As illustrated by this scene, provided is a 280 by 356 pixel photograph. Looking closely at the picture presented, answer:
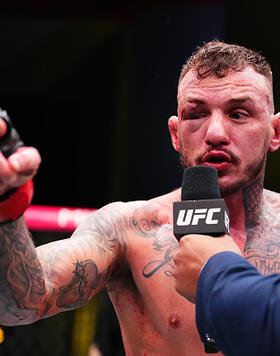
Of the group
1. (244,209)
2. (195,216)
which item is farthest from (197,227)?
(244,209)

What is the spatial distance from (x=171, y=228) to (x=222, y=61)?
0.53 metres

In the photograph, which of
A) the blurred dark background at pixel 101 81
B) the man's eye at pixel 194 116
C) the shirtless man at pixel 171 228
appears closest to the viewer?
the shirtless man at pixel 171 228

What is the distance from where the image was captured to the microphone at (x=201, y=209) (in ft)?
4.27

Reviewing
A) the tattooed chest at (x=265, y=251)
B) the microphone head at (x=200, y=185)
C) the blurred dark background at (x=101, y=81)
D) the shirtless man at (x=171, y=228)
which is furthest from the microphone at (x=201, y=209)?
the blurred dark background at (x=101, y=81)

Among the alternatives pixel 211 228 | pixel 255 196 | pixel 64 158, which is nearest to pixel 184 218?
pixel 211 228

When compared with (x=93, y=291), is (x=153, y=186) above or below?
below

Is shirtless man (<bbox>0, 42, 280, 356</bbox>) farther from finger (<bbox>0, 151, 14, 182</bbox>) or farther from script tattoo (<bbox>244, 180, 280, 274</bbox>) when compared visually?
finger (<bbox>0, 151, 14, 182</bbox>)

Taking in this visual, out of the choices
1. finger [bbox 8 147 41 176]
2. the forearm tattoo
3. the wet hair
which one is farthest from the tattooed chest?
finger [bbox 8 147 41 176]

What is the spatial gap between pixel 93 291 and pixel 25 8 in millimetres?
4742

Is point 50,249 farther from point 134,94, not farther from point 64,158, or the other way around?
point 64,158

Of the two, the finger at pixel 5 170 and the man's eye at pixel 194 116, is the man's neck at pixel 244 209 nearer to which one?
the man's eye at pixel 194 116

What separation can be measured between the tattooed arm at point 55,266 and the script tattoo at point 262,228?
0.40 m

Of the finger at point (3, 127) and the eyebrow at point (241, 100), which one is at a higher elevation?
the finger at point (3, 127)

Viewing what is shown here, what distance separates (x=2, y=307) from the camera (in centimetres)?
137
